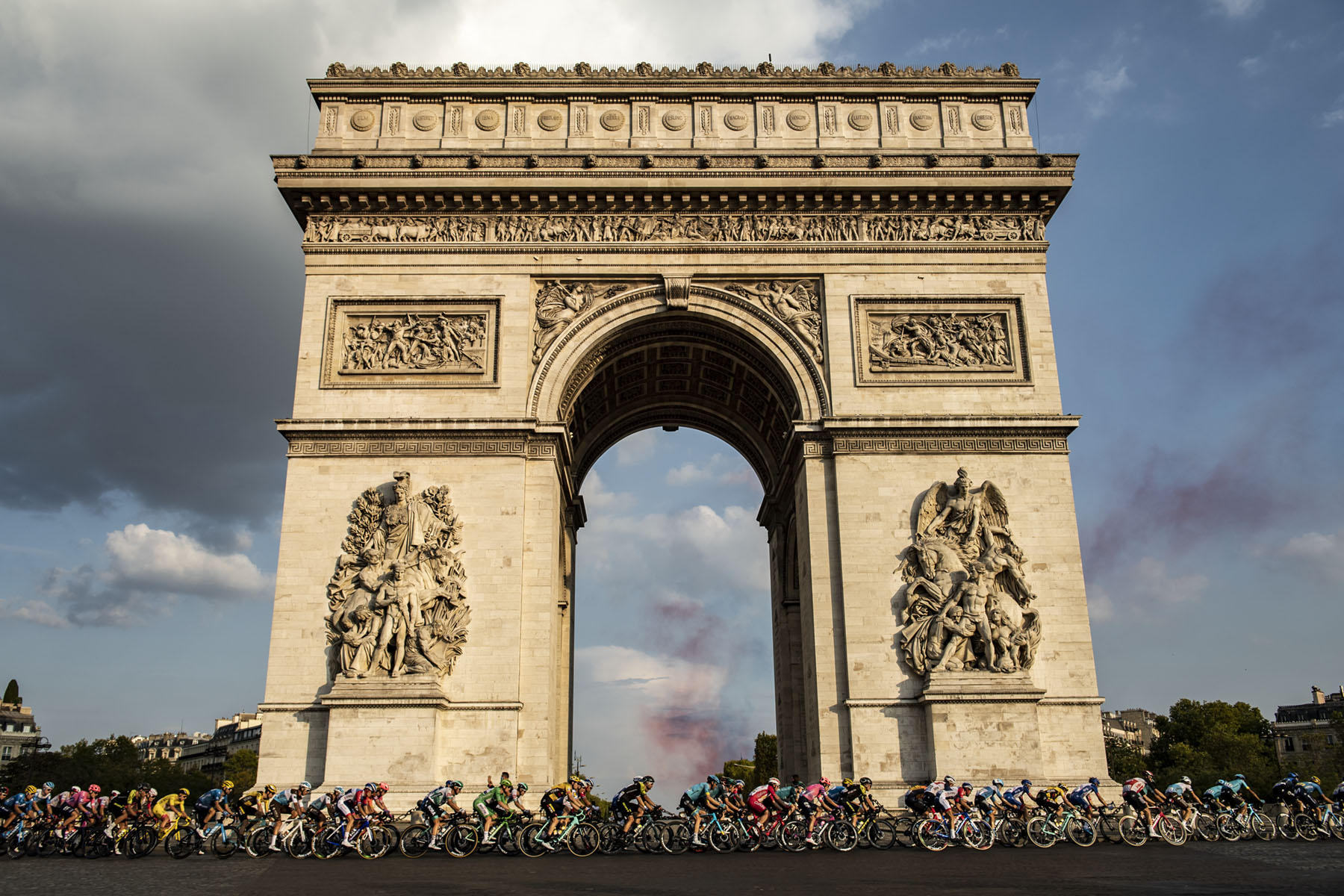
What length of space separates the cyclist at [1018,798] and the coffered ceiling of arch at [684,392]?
931 cm

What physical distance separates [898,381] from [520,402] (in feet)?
27.2

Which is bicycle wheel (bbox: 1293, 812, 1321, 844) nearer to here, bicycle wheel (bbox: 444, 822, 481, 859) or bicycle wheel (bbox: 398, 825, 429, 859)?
bicycle wheel (bbox: 444, 822, 481, 859)

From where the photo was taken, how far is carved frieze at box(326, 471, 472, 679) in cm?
2084

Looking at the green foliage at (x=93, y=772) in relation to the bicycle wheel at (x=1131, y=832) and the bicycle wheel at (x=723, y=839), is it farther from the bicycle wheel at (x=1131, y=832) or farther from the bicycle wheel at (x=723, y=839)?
the bicycle wheel at (x=1131, y=832)

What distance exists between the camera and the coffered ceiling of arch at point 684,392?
24.9 m

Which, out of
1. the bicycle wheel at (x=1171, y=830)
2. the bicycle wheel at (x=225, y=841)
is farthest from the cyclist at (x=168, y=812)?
the bicycle wheel at (x=1171, y=830)

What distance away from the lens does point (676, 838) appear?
17672 millimetres

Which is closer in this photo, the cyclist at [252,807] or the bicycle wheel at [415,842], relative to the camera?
the bicycle wheel at [415,842]

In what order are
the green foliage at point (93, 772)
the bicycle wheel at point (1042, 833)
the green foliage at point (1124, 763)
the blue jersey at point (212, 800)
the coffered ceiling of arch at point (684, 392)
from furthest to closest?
the green foliage at point (1124, 763)
the green foliage at point (93, 772)
the coffered ceiling of arch at point (684, 392)
the bicycle wheel at point (1042, 833)
the blue jersey at point (212, 800)

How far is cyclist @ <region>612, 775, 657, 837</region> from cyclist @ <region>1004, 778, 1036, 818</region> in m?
5.91

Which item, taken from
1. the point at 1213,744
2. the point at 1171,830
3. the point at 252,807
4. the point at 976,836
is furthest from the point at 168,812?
the point at 1213,744

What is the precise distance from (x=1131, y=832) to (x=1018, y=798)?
6.32 feet

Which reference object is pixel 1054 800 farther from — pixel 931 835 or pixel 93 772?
pixel 93 772

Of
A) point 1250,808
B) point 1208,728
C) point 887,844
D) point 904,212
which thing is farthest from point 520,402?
point 1208,728
